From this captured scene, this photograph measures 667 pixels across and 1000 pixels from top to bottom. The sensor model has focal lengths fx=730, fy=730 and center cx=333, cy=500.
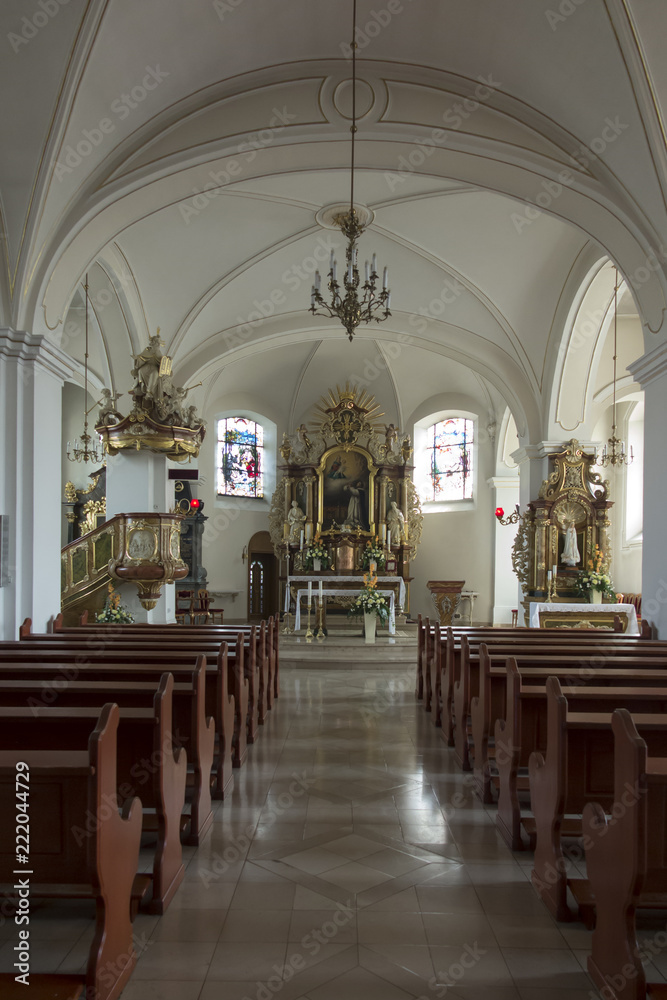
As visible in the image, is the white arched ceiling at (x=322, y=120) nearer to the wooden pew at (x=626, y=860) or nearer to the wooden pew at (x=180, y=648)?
the wooden pew at (x=180, y=648)

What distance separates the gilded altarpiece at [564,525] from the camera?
1283 cm

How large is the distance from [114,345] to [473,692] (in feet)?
29.8

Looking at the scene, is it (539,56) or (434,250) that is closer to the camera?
(539,56)

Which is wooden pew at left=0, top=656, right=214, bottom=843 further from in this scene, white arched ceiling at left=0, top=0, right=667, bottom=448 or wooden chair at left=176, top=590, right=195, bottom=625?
wooden chair at left=176, top=590, right=195, bottom=625

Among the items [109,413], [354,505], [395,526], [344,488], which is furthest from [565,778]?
[344,488]

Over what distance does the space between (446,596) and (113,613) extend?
9.00 meters

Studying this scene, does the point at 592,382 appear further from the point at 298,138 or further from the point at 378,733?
the point at 378,733

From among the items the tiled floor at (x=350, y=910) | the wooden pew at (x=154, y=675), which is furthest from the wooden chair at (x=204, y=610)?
the tiled floor at (x=350, y=910)

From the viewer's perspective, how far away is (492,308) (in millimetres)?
12398

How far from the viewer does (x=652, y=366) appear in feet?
26.9

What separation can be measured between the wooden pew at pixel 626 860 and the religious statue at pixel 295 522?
1511 centimetres

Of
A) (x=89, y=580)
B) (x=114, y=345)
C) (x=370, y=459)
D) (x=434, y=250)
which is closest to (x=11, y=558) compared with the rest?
(x=89, y=580)

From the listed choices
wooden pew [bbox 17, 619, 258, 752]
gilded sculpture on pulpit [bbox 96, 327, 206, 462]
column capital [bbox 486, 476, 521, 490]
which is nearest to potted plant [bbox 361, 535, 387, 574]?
column capital [bbox 486, 476, 521, 490]

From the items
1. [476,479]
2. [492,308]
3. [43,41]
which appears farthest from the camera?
[476,479]
